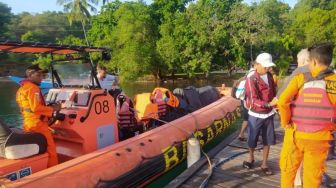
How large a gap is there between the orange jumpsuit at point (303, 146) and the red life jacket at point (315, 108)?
0.04 metres

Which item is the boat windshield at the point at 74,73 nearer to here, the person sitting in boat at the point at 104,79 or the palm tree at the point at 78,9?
the person sitting in boat at the point at 104,79

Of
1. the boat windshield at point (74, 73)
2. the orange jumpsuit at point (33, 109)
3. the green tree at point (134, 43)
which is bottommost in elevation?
the orange jumpsuit at point (33, 109)

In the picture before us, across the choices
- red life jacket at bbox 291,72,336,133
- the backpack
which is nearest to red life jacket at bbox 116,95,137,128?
the backpack

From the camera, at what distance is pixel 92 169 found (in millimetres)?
4188

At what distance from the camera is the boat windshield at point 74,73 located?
527 cm

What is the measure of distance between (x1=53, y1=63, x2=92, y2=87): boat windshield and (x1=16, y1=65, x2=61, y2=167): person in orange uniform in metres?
1.08

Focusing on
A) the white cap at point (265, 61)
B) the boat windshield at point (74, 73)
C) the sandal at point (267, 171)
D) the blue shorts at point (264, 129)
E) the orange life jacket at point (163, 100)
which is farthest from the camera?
the orange life jacket at point (163, 100)

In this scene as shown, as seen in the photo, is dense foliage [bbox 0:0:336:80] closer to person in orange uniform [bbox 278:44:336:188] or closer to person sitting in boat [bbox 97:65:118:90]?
person sitting in boat [bbox 97:65:118:90]

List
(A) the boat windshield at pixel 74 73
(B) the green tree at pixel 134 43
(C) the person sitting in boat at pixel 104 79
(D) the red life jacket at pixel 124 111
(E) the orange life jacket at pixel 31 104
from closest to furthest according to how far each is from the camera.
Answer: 1. (E) the orange life jacket at pixel 31 104
2. (A) the boat windshield at pixel 74 73
3. (D) the red life jacket at pixel 124 111
4. (C) the person sitting in boat at pixel 104 79
5. (B) the green tree at pixel 134 43

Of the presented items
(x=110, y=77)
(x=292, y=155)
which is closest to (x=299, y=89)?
(x=292, y=155)

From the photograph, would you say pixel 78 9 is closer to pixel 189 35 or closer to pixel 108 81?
pixel 189 35

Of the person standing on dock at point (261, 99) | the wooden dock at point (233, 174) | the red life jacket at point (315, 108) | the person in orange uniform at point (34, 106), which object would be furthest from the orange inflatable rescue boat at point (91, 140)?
the red life jacket at point (315, 108)

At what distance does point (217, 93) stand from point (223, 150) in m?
4.65

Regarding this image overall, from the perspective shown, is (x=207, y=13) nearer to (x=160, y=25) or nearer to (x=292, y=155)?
(x=160, y=25)
